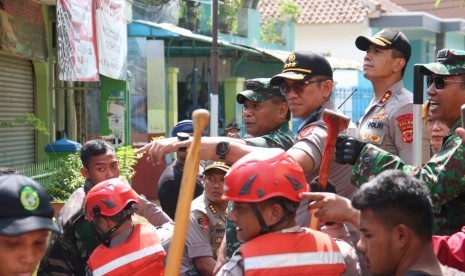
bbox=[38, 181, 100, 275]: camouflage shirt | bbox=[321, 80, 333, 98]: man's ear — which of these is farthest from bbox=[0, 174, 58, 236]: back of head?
bbox=[38, 181, 100, 275]: camouflage shirt

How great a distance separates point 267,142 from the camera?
468 centimetres

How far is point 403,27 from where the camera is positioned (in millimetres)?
27594

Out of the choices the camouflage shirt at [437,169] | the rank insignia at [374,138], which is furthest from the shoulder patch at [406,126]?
the camouflage shirt at [437,169]

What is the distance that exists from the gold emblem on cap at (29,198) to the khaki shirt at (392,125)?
2312mm

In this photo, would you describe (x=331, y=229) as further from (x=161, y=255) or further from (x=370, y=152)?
(x=161, y=255)

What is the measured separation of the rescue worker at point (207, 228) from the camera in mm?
5352

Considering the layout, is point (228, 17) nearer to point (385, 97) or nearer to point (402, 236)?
point (385, 97)

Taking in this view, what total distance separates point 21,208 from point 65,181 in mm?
7886

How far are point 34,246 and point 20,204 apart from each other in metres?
0.17

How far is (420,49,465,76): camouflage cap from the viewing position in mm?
4125

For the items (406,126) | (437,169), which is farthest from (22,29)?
(437,169)

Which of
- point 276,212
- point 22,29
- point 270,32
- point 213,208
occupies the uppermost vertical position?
point 270,32

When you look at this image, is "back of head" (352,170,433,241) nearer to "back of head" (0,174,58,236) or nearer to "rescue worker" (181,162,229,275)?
"back of head" (0,174,58,236)

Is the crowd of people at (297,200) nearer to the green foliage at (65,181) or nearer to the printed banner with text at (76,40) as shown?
the green foliage at (65,181)
